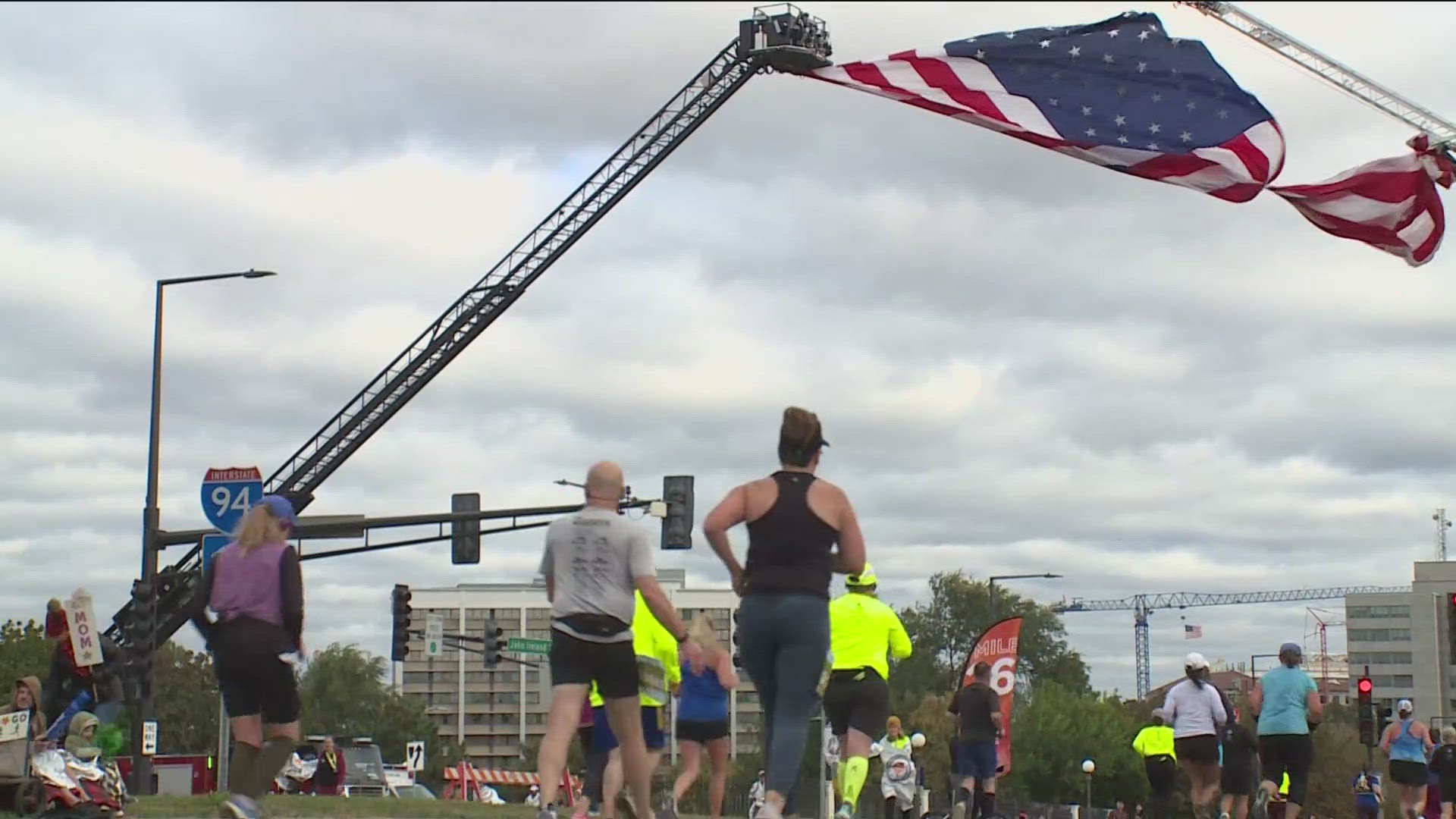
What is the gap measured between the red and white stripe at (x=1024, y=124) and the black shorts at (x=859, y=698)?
549 centimetres

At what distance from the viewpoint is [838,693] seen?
485 inches

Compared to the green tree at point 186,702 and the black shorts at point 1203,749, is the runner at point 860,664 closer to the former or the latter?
the black shorts at point 1203,749

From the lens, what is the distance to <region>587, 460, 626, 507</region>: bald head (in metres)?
10.1

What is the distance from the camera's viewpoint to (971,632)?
123062 millimetres

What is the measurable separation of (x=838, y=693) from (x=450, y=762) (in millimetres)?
110402

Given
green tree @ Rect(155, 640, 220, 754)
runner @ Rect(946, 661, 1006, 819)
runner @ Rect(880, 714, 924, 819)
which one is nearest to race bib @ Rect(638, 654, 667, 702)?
runner @ Rect(946, 661, 1006, 819)

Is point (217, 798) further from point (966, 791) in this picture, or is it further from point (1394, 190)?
point (1394, 190)

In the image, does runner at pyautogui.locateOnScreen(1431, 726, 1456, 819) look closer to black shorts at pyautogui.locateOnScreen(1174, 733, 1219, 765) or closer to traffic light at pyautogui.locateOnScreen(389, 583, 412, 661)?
black shorts at pyautogui.locateOnScreen(1174, 733, 1219, 765)

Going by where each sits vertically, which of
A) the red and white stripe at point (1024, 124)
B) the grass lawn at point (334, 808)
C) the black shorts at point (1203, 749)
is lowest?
the grass lawn at point (334, 808)

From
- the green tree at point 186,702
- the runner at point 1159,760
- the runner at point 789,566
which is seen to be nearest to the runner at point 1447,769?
the runner at point 1159,760

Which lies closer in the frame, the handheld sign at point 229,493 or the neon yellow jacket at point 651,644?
the neon yellow jacket at point 651,644

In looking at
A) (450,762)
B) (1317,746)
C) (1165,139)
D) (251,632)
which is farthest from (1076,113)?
(450,762)

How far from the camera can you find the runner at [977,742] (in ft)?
54.4

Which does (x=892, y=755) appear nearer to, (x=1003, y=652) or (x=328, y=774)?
(x=1003, y=652)
